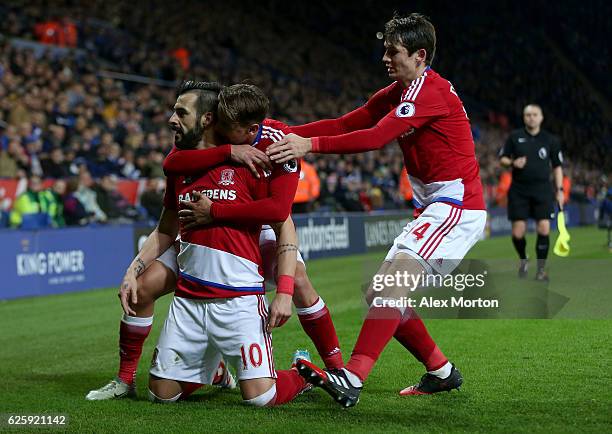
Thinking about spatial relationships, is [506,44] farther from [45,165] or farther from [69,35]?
[45,165]

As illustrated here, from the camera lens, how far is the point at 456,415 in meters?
4.89

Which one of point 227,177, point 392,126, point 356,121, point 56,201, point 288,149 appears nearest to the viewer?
point 288,149

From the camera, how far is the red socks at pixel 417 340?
539 cm

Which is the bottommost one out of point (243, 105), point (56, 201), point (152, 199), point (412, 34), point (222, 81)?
point (152, 199)

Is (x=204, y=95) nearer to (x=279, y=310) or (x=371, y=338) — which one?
(x=279, y=310)

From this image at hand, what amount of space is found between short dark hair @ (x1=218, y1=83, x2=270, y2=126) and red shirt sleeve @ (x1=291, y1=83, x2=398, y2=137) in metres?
0.74

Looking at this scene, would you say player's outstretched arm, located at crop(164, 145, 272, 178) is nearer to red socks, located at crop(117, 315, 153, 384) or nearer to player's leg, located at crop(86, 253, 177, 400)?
player's leg, located at crop(86, 253, 177, 400)

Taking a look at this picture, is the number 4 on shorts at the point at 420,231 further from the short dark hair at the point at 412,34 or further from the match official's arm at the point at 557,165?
the match official's arm at the point at 557,165

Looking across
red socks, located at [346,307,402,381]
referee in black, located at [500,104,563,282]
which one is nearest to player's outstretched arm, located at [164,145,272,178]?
red socks, located at [346,307,402,381]

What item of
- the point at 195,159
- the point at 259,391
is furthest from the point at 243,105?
the point at 259,391

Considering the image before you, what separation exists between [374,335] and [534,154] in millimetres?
7771

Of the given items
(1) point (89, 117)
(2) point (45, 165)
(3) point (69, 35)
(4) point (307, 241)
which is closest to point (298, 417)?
(2) point (45, 165)

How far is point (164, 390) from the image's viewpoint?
529cm

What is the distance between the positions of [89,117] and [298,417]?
14.6 m
